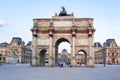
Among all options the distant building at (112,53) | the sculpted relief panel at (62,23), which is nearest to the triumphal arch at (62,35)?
the sculpted relief panel at (62,23)

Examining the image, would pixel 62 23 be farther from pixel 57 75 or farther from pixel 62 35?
pixel 57 75

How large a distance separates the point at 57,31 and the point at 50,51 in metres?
4.36

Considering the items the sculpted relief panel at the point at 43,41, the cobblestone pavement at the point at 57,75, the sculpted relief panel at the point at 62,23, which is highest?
the sculpted relief panel at the point at 62,23

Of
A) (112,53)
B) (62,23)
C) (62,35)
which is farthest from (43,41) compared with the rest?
(112,53)

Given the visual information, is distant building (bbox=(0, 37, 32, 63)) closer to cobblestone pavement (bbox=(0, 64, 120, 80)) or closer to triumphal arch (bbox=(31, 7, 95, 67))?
triumphal arch (bbox=(31, 7, 95, 67))

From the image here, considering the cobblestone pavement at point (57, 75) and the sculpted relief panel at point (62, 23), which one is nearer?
the cobblestone pavement at point (57, 75)

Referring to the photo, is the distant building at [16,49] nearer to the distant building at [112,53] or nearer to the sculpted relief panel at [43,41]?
the distant building at [112,53]

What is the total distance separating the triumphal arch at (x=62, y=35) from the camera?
191 ft

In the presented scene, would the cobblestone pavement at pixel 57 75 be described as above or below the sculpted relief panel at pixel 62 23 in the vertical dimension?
below

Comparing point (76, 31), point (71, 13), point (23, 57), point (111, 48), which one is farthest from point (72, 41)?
point (23, 57)

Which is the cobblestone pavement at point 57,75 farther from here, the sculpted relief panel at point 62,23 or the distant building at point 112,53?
the distant building at point 112,53

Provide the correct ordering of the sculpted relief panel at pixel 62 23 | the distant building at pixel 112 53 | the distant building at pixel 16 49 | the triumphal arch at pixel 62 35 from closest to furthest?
the triumphal arch at pixel 62 35
the sculpted relief panel at pixel 62 23
the distant building at pixel 112 53
the distant building at pixel 16 49

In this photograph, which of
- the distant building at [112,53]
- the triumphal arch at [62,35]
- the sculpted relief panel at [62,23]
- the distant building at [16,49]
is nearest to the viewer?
the triumphal arch at [62,35]

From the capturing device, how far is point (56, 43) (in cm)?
6047
